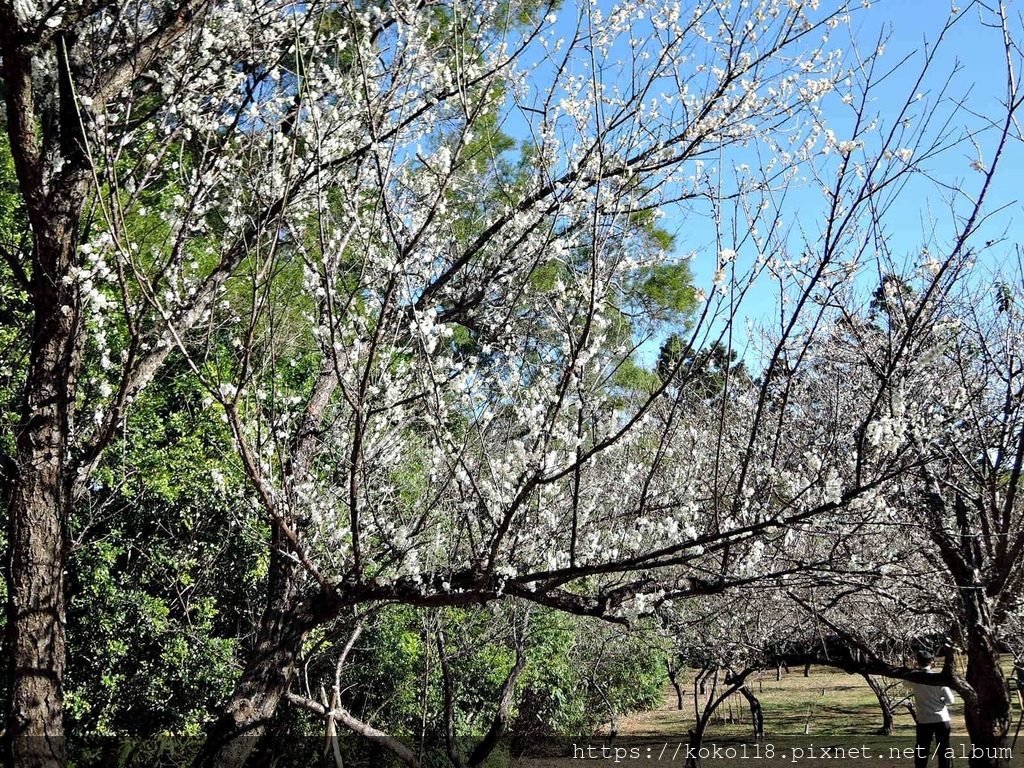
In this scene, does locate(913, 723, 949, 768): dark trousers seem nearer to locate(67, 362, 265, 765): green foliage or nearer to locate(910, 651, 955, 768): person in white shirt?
locate(910, 651, 955, 768): person in white shirt

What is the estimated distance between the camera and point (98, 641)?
6.05m

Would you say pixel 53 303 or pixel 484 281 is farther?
pixel 484 281

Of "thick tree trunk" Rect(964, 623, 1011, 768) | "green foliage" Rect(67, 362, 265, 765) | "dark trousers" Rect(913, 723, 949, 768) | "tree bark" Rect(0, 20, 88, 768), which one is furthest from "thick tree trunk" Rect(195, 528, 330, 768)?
"dark trousers" Rect(913, 723, 949, 768)

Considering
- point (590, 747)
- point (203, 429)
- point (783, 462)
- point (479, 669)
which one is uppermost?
point (203, 429)

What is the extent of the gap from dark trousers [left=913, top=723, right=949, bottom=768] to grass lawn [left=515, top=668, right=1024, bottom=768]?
1716 millimetres

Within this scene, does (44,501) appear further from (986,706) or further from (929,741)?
(929,741)

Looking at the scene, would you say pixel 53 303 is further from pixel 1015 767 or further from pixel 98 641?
pixel 1015 767

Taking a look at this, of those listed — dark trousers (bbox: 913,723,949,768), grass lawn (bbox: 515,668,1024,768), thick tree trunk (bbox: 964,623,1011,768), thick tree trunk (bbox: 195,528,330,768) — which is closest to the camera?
thick tree trunk (bbox: 195,528,330,768)

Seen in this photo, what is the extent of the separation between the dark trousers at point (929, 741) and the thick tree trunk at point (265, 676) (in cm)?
573

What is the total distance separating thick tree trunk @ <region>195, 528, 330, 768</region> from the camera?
3.34m

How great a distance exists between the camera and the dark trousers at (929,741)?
6616mm

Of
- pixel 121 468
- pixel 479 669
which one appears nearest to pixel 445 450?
pixel 121 468

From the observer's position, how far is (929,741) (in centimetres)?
709

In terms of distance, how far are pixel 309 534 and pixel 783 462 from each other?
126 inches
